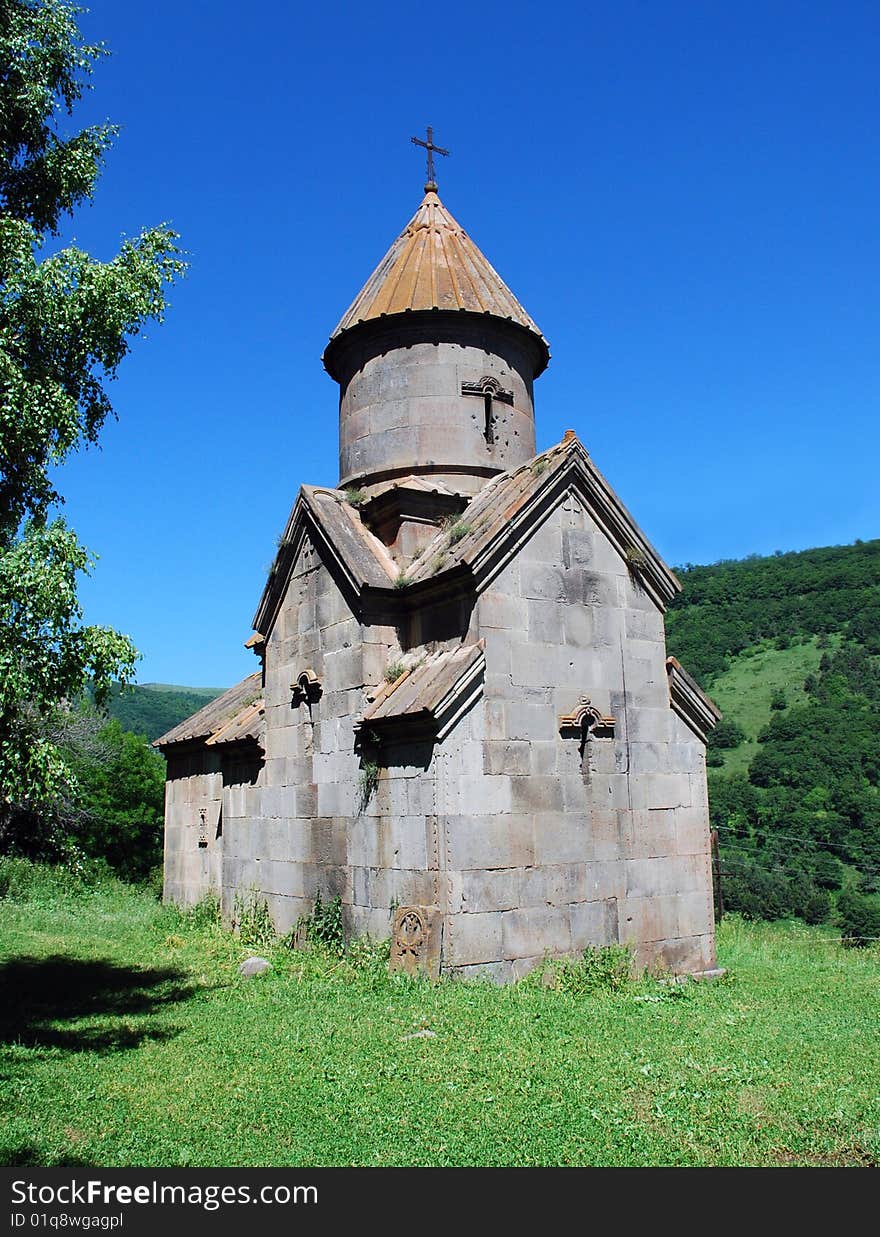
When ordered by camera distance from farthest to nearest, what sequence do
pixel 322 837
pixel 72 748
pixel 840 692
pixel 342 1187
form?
1. pixel 840 692
2. pixel 72 748
3. pixel 322 837
4. pixel 342 1187

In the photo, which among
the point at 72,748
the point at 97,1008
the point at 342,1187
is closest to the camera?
the point at 342,1187

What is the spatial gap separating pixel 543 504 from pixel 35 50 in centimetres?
611

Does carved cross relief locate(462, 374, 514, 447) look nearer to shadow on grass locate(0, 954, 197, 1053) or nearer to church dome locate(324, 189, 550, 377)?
church dome locate(324, 189, 550, 377)

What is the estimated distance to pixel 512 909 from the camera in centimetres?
884

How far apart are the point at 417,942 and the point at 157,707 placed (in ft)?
284

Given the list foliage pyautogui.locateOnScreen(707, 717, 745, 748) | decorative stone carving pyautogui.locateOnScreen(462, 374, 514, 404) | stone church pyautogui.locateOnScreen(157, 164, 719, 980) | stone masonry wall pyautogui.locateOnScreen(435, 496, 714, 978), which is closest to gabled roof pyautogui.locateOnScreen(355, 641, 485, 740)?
stone church pyautogui.locateOnScreen(157, 164, 719, 980)

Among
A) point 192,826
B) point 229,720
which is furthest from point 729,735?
point 229,720

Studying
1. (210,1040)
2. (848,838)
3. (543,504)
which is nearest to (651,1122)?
(210,1040)

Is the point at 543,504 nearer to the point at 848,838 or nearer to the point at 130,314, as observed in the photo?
the point at 130,314

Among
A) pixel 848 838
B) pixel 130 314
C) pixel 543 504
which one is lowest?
pixel 848 838

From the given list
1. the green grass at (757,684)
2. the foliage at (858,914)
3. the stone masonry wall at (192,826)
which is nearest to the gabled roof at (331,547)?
the stone masonry wall at (192,826)

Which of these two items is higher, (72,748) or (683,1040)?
(72,748)

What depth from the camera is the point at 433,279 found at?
12.5m

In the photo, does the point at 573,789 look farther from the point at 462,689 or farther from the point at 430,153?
the point at 430,153
